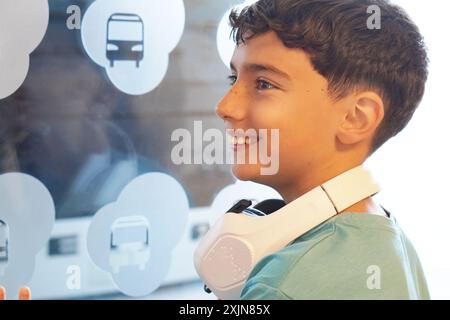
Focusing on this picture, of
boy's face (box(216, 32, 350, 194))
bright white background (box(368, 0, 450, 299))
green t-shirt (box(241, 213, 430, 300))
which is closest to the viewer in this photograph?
green t-shirt (box(241, 213, 430, 300))

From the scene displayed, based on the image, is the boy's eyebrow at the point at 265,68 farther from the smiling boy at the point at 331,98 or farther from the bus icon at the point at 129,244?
the bus icon at the point at 129,244

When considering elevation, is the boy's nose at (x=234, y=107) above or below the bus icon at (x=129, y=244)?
above

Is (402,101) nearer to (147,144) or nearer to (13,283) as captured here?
(147,144)

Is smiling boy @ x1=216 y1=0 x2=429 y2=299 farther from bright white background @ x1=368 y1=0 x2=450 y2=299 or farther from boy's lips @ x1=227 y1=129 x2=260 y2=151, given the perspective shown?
bright white background @ x1=368 y1=0 x2=450 y2=299

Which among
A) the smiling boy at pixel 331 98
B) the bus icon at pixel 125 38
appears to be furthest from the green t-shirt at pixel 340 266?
the bus icon at pixel 125 38

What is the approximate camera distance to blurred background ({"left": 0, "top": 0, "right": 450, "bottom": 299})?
1.09 m

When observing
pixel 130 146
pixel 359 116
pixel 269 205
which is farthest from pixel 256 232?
pixel 130 146

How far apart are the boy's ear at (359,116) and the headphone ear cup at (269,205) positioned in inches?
5.7

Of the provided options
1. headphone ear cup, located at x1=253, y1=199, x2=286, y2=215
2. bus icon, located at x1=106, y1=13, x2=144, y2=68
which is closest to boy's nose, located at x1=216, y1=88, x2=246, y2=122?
headphone ear cup, located at x1=253, y1=199, x2=286, y2=215

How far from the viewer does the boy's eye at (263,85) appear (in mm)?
916

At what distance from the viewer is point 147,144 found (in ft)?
3.66

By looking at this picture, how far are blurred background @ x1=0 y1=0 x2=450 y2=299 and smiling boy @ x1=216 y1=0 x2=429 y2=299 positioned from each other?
16 centimetres
